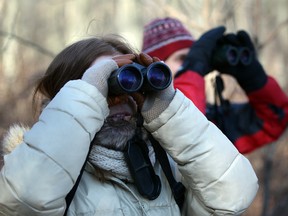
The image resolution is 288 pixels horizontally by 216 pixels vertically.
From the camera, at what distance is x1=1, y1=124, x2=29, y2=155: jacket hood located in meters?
1.99

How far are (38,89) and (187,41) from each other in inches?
57.8

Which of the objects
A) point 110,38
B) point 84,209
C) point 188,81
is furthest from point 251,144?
point 84,209

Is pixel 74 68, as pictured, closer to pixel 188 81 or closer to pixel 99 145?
pixel 99 145

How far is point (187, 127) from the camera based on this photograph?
1.93m

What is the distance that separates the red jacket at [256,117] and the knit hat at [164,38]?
39 centimetres

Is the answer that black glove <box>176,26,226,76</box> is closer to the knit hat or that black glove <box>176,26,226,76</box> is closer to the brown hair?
the knit hat

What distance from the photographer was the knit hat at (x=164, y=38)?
3.44 m

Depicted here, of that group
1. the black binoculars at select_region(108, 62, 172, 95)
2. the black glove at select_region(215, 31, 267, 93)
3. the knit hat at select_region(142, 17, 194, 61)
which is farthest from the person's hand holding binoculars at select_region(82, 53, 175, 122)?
the knit hat at select_region(142, 17, 194, 61)

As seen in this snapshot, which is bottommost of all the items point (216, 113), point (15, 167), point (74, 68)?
point (216, 113)

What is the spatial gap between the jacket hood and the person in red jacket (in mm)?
1259

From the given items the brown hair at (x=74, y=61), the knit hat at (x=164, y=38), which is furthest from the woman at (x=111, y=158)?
the knit hat at (x=164, y=38)

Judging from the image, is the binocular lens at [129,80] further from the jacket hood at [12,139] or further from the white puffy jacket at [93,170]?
the jacket hood at [12,139]

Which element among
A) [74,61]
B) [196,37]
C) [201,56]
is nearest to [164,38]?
[201,56]

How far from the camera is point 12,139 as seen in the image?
2000 millimetres
